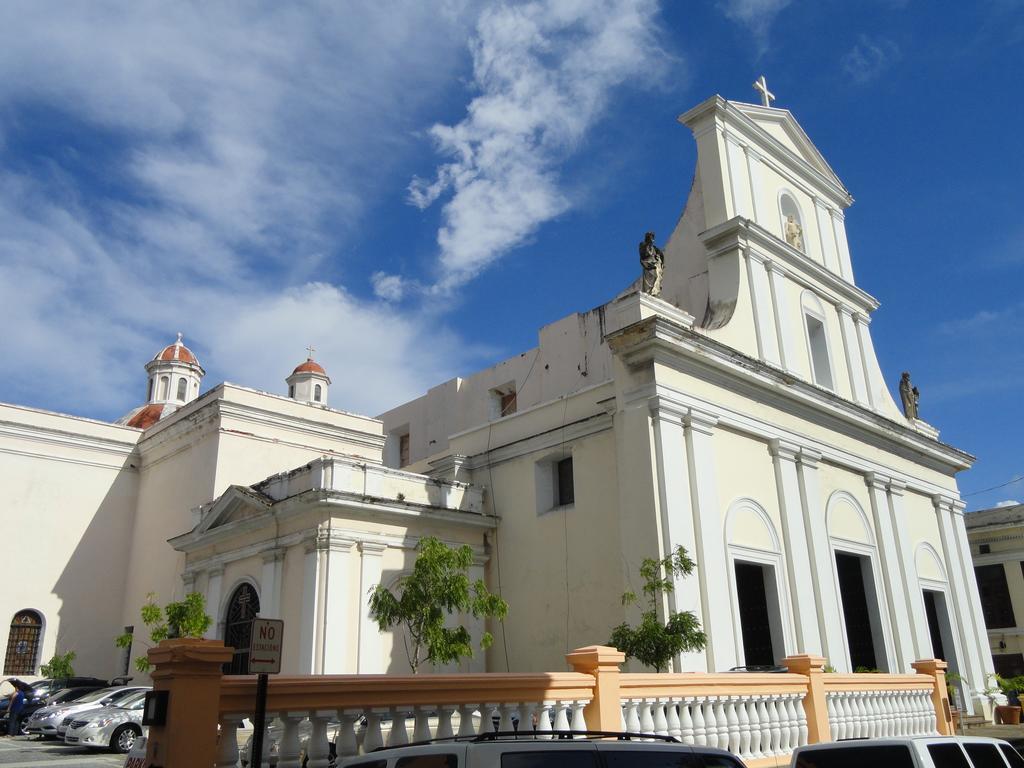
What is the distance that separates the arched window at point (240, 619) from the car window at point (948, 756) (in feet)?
51.7

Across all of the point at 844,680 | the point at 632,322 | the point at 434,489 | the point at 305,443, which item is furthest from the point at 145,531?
the point at 844,680

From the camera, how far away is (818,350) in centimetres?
2234

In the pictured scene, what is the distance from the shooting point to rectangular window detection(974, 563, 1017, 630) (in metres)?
34.8

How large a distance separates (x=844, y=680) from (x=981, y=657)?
14001 millimetres

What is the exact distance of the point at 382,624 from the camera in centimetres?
1518

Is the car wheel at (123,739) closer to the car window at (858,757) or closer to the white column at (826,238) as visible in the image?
the car window at (858,757)

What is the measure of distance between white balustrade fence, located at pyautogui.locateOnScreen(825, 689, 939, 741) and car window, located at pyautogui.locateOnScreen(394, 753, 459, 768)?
332 inches

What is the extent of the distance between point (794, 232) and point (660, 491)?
34.5 feet

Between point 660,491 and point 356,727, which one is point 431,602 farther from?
point 356,727

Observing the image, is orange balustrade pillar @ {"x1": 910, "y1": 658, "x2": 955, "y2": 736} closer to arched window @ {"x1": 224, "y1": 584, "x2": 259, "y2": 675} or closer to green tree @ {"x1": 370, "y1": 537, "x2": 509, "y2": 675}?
green tree @ {"x1": 370, "y1": 537, "x2": 509, "y2": 675}

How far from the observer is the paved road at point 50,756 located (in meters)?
12.6

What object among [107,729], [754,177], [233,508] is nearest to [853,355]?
[754,177]

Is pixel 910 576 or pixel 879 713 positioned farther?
pixel 910 576

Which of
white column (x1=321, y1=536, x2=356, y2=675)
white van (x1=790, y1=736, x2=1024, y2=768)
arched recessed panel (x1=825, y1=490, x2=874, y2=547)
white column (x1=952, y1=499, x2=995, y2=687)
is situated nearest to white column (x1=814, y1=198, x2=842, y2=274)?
arched recessed panel (x1=825, y1=490, x2=874, y2=547)
